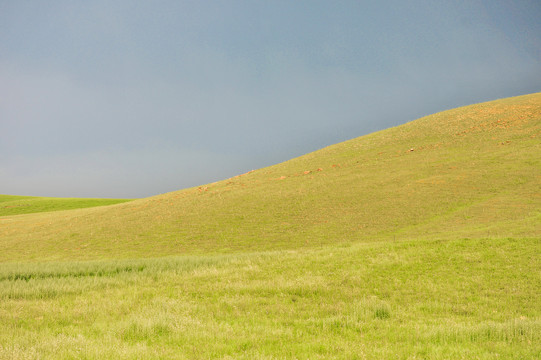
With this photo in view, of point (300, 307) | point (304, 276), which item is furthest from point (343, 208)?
point (300, 307)

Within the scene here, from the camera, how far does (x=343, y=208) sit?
32938 mm

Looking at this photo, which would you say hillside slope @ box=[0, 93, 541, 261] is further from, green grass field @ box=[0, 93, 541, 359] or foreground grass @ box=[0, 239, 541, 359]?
foreground grass @ box=[0, 239, 541, 359]

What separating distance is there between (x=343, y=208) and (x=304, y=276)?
815 inches

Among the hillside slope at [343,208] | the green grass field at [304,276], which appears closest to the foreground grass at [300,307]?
the green grass field at [304,276]

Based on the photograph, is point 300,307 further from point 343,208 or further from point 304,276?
point 343,208

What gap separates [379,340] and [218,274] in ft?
28.6

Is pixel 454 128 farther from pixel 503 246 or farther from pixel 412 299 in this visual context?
pixel 412 299

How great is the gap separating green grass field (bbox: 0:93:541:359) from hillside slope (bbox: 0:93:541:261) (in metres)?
0.26

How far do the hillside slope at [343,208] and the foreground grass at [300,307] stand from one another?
24.0 feet

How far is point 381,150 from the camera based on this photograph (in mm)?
57188

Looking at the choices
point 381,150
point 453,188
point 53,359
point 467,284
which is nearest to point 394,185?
point 453,188

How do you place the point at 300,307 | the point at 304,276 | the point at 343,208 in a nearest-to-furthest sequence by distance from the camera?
the point at 300,307 → the point at 304,276 → the point at 343,208

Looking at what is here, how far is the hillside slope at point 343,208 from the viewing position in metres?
25.8

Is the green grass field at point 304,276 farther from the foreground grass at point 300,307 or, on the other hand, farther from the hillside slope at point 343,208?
the hillside slope at point 343,208
